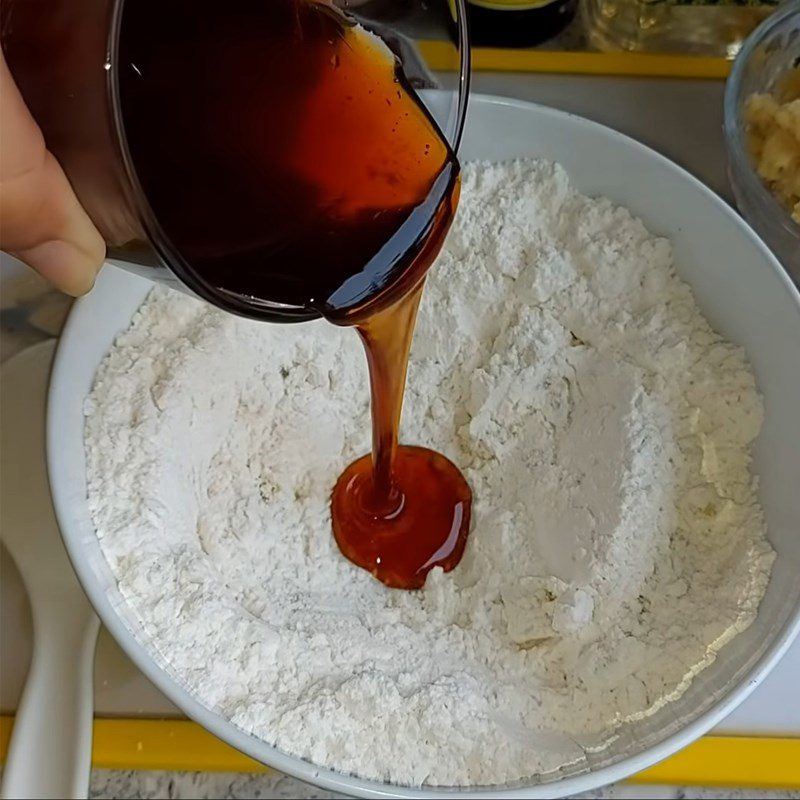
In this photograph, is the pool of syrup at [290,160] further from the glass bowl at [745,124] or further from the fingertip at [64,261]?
the glass bowl at [745,124]

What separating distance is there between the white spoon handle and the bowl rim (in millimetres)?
610

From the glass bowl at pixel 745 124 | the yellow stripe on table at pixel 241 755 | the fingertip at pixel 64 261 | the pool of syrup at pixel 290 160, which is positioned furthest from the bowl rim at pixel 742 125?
the fingertip at pixel 64 261

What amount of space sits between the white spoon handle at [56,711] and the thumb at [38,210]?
300 mm

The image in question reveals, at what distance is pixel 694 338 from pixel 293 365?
0.32 metres

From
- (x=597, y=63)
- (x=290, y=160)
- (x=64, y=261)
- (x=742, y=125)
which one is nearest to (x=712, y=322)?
(x=742, y=125)

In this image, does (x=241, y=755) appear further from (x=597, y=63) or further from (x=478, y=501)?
(x=597, y=63)

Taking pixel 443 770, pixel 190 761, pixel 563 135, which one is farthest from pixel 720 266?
pixel 190 761

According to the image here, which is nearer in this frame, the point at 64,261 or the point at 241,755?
the point at 64,261

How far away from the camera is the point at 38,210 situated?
1.66 ft

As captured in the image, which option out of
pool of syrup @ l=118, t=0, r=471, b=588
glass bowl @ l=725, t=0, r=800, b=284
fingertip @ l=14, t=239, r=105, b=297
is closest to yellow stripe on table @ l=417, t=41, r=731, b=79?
glass bowl @ l=725, t=0, r=800, b=284

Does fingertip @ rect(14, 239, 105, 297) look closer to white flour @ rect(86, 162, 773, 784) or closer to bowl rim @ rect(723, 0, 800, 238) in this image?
white flour @ rect(86, 162, 773, 784)

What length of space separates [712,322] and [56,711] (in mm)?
578

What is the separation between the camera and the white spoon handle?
70 cm

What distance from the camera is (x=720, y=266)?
2.68 feet
